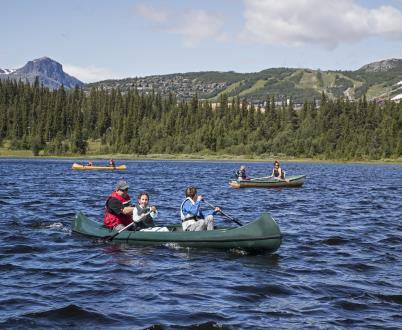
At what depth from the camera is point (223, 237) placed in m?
17.3

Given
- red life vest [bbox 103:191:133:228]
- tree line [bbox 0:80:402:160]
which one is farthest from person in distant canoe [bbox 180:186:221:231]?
tree line [bbox 0:80:402:160]

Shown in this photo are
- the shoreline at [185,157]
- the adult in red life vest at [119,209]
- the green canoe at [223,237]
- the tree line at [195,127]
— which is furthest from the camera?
the tree line at [195,127]

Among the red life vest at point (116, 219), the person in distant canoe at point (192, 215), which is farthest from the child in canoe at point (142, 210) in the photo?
the person in distant canoe at point (192, 215)

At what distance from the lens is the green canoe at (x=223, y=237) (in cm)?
1683

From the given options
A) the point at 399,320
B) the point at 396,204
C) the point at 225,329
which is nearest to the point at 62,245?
the point at 225,329

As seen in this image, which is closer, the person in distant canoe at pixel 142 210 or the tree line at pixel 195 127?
the person in distant canoe at pixel 142 210

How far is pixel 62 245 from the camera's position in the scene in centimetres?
1905

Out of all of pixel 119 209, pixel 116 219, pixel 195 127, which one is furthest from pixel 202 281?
pixel 195 127

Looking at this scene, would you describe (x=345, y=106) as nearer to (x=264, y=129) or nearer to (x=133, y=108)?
(x=264, y=129)

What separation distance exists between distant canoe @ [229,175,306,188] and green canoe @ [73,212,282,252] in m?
28.3

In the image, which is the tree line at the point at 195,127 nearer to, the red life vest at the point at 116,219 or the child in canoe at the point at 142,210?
the red life vest at the point at 116,219

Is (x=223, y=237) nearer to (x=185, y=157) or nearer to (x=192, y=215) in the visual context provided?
(x=192, y=215)

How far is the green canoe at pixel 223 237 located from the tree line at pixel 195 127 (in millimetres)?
122309

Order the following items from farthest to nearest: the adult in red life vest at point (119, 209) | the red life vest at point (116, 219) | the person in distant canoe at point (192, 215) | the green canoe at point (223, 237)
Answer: the red life vest at point (116, 219) < the adult in red life vest at point (119, 209) < the person in distant canoe at point (192, 215) < the green canoe at point (223, 237)
